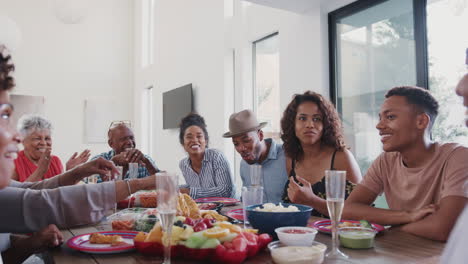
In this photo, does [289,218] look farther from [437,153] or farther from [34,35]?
[34,35]

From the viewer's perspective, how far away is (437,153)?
170cm

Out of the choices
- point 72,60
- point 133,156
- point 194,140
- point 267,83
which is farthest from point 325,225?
point 72,60

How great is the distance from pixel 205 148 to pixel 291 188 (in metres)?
1.62

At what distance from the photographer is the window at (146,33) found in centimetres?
836

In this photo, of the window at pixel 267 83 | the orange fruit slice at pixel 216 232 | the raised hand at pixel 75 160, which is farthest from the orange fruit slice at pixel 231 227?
the window at pixel 267 83

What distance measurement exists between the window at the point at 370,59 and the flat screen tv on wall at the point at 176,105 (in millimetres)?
2826

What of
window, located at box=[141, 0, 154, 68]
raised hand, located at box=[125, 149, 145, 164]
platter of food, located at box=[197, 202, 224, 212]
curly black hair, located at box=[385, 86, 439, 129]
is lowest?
platter of food, located at box=[197, 202, 224, 212]

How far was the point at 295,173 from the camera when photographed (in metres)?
2.44

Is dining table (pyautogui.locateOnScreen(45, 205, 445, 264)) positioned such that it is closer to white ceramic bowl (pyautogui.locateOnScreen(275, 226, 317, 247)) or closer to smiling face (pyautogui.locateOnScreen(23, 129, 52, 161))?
white ceramic bowl (pyautogui.locateOnScreen(275, 226, 317, 247))

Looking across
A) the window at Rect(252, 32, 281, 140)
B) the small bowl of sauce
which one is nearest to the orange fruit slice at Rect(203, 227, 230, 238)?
the small bowl of sauce

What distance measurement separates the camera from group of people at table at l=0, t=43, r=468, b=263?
1.34 meters

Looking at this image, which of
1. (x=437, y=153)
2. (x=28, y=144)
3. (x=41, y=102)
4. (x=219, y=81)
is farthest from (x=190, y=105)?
(x=437, y=153)

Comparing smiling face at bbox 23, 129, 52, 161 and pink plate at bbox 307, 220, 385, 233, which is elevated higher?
smiling face at bbox 23, 129, 52, 161

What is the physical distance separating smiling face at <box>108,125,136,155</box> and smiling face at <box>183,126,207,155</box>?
0.74 m
